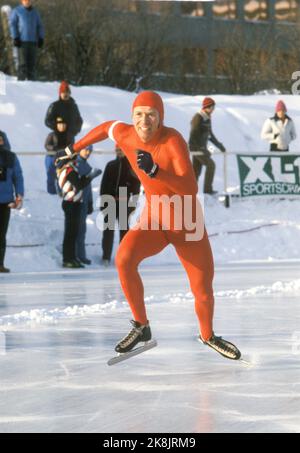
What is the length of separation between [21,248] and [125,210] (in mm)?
1625

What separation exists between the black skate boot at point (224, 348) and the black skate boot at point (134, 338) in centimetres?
34

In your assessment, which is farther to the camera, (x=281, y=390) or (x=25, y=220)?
(x=25, y=220)

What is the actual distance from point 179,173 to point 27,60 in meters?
13.3

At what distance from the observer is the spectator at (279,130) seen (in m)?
17.9

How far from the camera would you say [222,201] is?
17766mm

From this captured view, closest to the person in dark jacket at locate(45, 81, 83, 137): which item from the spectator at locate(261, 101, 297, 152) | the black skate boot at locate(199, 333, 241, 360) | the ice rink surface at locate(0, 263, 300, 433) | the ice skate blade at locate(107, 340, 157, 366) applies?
the spectator at locate(261, 101, 297, 152)

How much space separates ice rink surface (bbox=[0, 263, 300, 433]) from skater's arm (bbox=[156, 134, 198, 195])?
3.07ft

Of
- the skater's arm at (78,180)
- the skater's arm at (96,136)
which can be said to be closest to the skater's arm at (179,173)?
the skater's arm at (96,136)

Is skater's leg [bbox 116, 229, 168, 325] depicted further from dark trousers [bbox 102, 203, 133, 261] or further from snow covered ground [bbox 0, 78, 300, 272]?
snow covered ground [bbox 0, 78, 300, 272]

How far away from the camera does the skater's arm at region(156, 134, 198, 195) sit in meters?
6.15

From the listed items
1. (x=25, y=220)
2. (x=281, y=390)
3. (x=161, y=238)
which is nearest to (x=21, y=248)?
(x=25, y=220)

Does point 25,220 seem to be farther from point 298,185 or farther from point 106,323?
point 106,323

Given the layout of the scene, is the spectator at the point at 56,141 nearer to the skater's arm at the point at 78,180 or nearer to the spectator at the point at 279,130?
the skater's arm at the point at 78,180

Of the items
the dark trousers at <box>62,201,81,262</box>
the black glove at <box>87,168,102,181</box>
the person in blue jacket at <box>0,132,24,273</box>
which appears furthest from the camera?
the dark trousers at <box>62,201,81,262</box>
